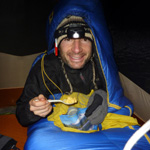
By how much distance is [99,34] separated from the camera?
1065 millimetres

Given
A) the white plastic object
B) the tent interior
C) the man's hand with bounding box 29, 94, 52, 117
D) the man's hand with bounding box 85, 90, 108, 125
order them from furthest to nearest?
the tent interior, the man's hand with bounding box 85, 90, 108, 125, the man's hand with bounding box 29, 94, 52, 117, the white plastic object

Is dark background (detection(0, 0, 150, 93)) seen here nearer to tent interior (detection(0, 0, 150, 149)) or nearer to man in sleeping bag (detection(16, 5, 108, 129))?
tent interior (detection(0, 0, 150, 149))

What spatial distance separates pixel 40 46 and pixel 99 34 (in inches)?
39.3

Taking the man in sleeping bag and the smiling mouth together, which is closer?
the man in sleeping bag

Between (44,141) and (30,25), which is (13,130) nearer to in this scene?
(44,141)

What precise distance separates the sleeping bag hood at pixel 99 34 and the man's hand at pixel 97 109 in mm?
105

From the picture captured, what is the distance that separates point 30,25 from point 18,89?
30.9 inches

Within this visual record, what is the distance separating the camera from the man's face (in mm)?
1023

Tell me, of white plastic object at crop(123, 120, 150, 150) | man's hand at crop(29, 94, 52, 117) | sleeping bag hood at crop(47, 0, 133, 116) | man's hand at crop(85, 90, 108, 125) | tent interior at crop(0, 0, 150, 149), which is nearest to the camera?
white plastic object at crop(123, 120, 150, 150)

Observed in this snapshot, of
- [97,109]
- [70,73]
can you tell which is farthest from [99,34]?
[97,109]

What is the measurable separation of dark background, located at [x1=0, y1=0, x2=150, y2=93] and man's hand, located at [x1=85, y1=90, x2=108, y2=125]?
0.68 meters

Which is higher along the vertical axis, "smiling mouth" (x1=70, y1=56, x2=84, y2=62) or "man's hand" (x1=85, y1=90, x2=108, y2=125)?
"smiling mouth" (x1=70, y1=56, x2=84, y2=62)

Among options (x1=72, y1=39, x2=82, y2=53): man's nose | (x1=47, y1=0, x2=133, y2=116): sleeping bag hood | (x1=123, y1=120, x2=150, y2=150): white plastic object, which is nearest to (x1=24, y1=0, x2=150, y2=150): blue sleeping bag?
(x1=47, y1=0, x2=133, y2=116): sleeping bag hood

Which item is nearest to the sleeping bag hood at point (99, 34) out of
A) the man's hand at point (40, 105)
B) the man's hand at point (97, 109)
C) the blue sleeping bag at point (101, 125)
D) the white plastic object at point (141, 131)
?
the blue sleeping bag at point (101, 125)
